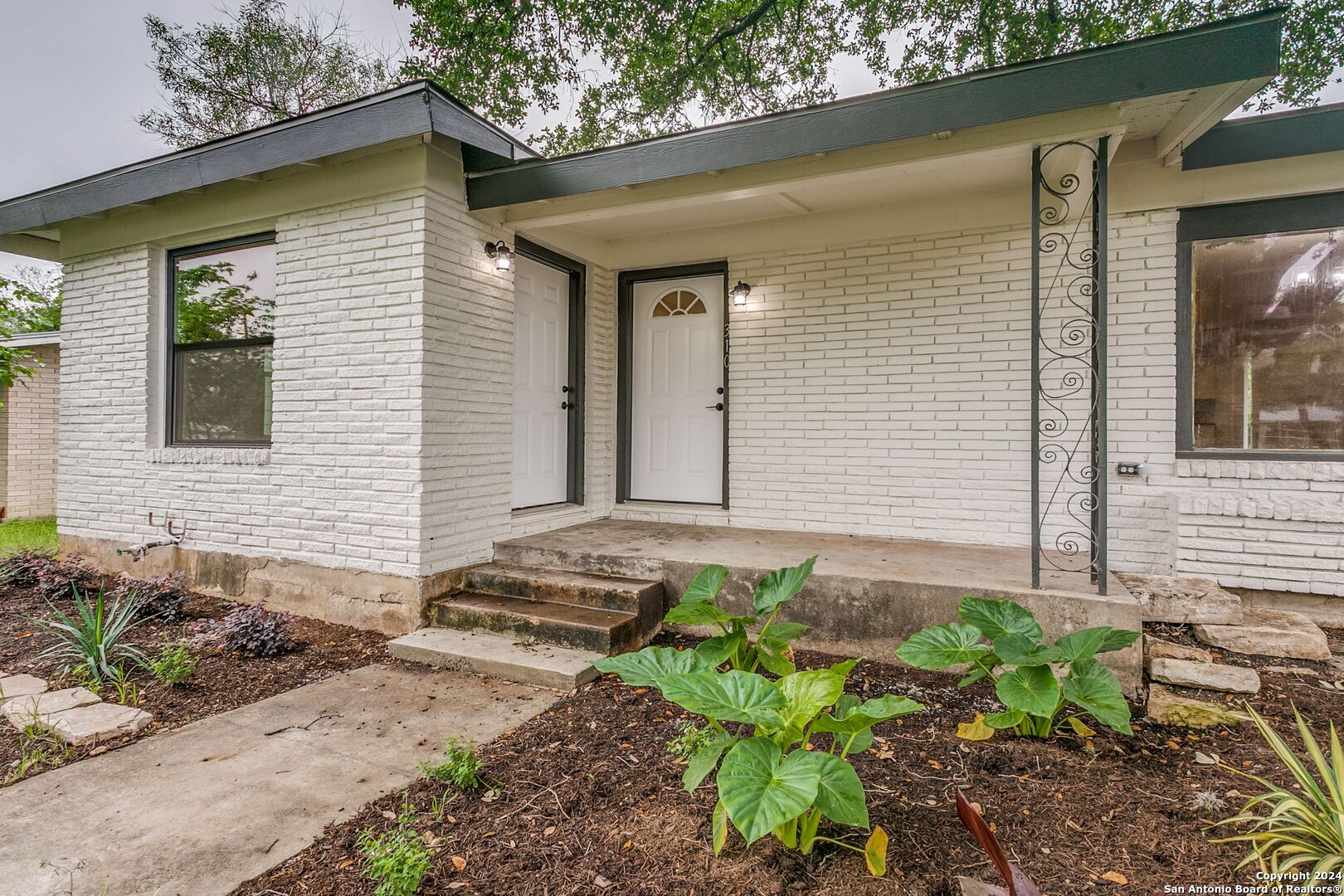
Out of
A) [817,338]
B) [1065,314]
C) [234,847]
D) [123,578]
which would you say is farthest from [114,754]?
[1065,314]

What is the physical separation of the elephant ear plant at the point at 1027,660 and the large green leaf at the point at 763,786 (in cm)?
93

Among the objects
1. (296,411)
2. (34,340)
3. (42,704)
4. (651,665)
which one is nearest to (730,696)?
(651,665)

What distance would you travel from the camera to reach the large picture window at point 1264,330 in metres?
3.50

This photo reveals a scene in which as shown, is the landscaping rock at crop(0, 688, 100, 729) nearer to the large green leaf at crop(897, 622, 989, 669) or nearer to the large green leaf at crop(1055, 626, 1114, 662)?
the large green leaf at crop(897, 622, 989, 669)

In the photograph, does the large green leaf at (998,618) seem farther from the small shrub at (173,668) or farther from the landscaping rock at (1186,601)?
the small shrub at (173,668)

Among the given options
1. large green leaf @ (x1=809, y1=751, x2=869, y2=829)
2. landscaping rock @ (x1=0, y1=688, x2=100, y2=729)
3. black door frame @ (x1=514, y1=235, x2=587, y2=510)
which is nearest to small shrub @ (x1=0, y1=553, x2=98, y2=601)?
landscaping rock @ (x1=0, y1=688, x2=100, y2=729)

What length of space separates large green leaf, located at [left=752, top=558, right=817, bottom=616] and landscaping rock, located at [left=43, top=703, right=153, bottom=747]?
256cm

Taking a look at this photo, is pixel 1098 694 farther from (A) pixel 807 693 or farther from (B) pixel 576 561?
(B) pixel 576 561

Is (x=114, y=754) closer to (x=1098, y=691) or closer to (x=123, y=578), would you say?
(x=123, y=578)

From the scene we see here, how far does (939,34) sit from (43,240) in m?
9.92

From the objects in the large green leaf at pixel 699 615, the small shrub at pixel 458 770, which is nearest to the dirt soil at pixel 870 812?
the small shrub at pixel 458 770

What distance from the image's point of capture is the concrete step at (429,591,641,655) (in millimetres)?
3193

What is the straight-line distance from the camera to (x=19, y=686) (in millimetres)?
2910

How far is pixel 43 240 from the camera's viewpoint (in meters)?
5.38
